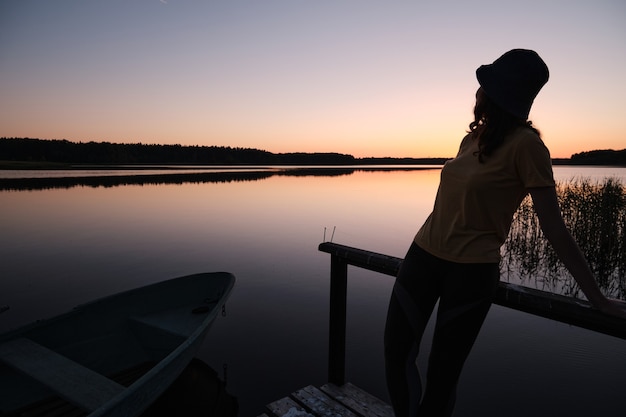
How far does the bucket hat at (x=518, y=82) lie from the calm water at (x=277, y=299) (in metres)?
4.77

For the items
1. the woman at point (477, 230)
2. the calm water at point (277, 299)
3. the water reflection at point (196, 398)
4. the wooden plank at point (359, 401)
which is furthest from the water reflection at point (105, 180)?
the woman at point (477, 230)

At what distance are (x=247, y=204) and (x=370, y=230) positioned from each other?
34.0 ft

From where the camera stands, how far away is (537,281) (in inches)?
362

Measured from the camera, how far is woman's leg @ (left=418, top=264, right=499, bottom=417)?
5.64 feet

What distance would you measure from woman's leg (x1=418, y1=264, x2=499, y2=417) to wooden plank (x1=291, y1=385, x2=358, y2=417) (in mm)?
1488

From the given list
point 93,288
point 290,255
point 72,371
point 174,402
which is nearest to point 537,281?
point 290,255

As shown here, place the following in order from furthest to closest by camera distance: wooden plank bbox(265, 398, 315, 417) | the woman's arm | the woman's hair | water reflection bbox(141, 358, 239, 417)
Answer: water reflection bbox(141, 358, 239, 417)
wooden plank bbox(265, 398, 315, 417)
the woman's hair
the woman's arm

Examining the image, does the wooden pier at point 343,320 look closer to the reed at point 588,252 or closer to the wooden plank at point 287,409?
the wooden plank at point 287,409

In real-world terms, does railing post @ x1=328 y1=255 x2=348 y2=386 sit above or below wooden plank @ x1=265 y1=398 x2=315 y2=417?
above

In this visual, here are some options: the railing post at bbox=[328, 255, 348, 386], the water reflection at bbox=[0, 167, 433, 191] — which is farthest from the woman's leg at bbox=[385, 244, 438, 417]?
the water reflection at bbox=[0, 167, 433, 191]

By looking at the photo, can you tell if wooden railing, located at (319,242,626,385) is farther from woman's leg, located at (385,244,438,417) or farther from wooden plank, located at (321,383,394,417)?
wooden plank, located at (321,383,394,417)

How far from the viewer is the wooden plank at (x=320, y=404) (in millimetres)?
3165

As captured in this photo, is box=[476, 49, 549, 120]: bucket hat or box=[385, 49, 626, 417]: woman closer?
box=[385, 49, 626, 417]: woman

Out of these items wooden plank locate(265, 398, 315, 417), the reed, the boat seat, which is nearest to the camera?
the boat seat
